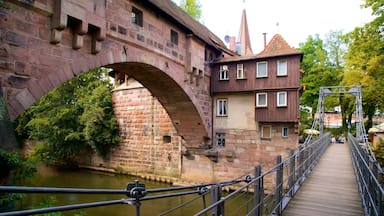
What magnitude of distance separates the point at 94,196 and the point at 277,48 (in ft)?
34.9

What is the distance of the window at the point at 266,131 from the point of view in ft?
45.7

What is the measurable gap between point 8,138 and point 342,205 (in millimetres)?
5527

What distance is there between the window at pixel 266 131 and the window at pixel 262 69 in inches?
98.0

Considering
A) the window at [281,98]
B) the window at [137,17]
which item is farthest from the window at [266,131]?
the window at [137,17]

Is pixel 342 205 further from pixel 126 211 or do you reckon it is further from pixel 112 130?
pixel 112 130

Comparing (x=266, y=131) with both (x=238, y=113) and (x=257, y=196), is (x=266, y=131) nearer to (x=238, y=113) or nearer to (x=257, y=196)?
(x=238, y=113)

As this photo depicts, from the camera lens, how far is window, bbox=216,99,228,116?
48.9 feet

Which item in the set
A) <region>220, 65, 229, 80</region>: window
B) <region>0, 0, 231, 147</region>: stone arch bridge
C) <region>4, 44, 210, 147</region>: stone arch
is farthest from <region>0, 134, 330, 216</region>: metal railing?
<region>220, 65, 229, 80</region>: window

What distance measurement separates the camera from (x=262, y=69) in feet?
45.2

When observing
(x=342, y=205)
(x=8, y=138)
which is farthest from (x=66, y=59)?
(x=342, y=205)

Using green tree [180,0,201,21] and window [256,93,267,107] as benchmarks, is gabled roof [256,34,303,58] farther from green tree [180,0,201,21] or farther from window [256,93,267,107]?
green tree [180,0,201,21]

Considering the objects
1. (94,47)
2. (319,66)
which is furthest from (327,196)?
(319,66)

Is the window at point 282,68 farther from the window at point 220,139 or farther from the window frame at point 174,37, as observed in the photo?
the window frame at point 174,37

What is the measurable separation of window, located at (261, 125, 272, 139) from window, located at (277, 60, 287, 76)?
2567mm
